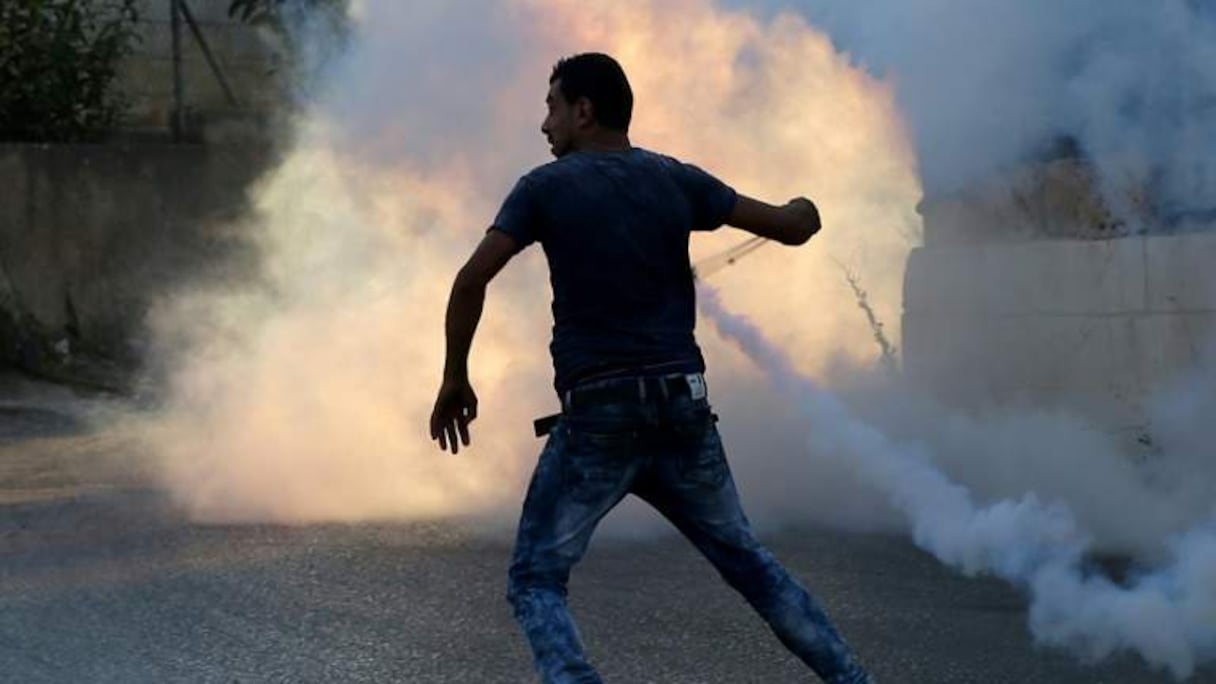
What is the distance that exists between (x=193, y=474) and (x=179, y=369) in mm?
4200

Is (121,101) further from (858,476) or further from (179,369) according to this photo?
(858,476)

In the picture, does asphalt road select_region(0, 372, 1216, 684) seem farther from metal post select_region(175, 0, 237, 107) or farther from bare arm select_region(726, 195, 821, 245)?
metal post select_region(175, 0, 237, 107)

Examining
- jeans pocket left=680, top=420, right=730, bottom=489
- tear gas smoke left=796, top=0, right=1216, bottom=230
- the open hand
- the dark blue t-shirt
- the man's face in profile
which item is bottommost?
jeans pocket left=680, top=420, right=730, bottom=489

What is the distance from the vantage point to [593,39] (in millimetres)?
9266

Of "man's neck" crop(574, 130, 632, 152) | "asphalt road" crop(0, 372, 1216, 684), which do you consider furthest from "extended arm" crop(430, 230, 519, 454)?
"asphalt road" crop(0, 372, 1216, 684)

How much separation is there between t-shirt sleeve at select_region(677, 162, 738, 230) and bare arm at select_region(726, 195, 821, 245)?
3cm

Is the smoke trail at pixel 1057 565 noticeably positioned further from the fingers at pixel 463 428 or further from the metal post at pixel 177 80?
the metal post at pixel 177 80

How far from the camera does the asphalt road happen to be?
596cm

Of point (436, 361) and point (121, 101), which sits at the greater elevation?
point (121, 101)

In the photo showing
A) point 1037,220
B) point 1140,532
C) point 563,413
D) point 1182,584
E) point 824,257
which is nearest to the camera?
point 563,413

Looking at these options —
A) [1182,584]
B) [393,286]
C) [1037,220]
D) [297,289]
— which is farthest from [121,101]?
[1182,584]

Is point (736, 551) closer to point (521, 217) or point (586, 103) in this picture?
point (521, 217)

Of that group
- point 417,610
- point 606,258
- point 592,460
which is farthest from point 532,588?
point 417,610

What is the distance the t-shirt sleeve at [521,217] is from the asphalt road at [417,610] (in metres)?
1.77
